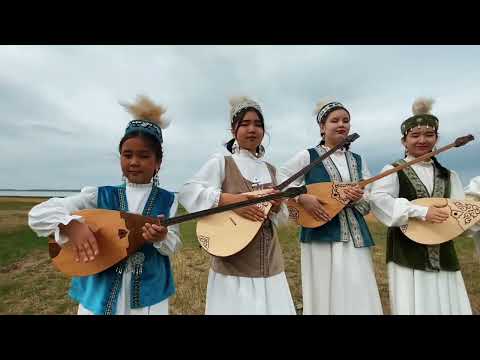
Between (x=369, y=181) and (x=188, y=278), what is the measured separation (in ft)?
11.3

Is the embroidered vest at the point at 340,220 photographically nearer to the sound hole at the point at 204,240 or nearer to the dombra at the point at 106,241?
the sound hole at the point at 204,240

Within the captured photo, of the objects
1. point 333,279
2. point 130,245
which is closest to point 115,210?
point 130,245

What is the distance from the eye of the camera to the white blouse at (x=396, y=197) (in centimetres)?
227

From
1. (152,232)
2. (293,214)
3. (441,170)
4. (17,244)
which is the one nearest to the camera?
(152,232)

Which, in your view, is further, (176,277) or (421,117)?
(176,277)

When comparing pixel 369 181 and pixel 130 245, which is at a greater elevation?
pixel 369 181

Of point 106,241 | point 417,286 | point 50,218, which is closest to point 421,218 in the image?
point 417,286

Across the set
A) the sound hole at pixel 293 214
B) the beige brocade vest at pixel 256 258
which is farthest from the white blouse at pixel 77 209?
the sound hole at pixel 293 214

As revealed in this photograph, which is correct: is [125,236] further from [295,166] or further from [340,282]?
[340,282]

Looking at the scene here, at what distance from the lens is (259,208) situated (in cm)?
214

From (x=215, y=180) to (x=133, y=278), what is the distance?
0.89 meters

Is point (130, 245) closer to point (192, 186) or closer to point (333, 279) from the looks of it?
point (192, 186)

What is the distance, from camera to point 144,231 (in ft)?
5.96

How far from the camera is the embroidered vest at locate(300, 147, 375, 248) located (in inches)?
92.3
